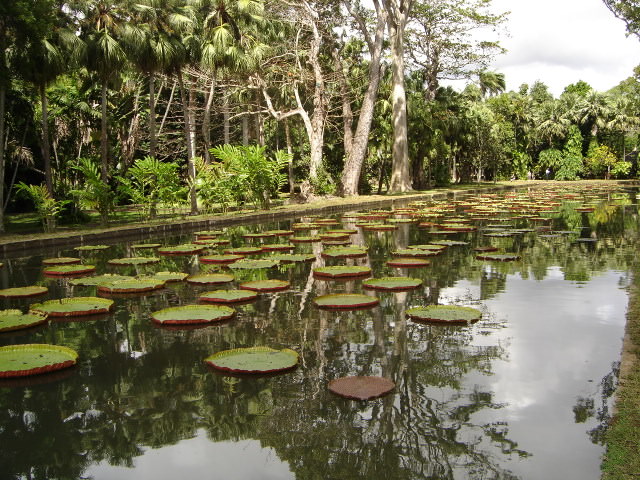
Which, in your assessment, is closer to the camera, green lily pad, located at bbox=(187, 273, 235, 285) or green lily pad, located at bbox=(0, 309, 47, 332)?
green lily pad, located at bbox=(0, 309, 47, 332)

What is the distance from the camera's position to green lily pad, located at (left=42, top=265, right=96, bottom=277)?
29.4 feet

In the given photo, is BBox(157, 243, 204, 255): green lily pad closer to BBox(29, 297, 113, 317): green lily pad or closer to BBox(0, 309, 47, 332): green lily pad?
BBox(29, 297, 113, 317): green lily pad

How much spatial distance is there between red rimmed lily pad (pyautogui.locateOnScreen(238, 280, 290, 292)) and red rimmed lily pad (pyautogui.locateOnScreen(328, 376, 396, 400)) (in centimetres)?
326

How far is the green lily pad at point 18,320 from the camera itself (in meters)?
5.82

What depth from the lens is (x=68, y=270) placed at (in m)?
9.05

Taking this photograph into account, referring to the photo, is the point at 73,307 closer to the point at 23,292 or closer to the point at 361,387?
the point at 23,292

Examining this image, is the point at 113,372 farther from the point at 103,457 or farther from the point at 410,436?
the point at 410,436

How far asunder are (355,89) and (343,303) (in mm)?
23859

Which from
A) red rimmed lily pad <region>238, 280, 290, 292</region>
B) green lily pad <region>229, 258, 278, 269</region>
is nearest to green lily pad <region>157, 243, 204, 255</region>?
green lily pad <region>229, 258, 278, 269</region>

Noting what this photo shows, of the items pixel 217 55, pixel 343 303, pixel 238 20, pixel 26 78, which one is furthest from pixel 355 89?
pixel 343 303

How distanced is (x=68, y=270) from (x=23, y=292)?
5.37ft

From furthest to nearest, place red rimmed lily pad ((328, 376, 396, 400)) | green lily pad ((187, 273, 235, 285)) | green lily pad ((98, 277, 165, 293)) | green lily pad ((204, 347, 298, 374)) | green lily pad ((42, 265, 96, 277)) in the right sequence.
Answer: green lily pad ((42, 265, 96, 277)), green lily pad ((187, 273, 235, 285)), green lily pad ((98, 277, 165, 293)), green lily pad ((204, 347, 298, 374)), red rimmed lily pad ((328, 376, 396, 400))

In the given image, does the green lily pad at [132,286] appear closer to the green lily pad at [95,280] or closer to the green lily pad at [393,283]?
the green lily pad at [95,280]

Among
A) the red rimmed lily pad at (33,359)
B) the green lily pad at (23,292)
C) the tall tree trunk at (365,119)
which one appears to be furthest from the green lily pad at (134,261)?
the tall tree trunk at (365,119)
